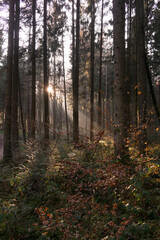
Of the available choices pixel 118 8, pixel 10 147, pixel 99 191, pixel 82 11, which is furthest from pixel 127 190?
pixel 82 11

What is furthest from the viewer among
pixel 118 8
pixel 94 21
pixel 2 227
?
pixel 94 21

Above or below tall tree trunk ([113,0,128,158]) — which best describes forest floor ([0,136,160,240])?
below

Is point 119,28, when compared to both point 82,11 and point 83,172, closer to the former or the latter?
point 83,172

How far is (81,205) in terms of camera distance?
4273mm

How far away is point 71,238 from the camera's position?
130 inches

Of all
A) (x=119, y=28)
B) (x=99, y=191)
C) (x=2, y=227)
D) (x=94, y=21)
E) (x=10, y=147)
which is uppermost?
(x=94, y=21)

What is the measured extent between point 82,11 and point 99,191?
18288mm

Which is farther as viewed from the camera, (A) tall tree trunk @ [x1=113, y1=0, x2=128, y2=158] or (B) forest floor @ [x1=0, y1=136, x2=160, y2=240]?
(A) tall tree trunk @ [x1=113, y1=0, x2=128, y2=158]

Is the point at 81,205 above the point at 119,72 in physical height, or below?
below

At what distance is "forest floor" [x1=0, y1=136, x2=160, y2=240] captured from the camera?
3.43 metres

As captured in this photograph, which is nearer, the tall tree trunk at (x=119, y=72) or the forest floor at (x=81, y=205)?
the forest floor at (x=81, y=205)

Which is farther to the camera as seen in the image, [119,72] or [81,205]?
[119,72]

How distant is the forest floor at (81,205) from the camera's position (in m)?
3.43

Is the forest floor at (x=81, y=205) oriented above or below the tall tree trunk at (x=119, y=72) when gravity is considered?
below
